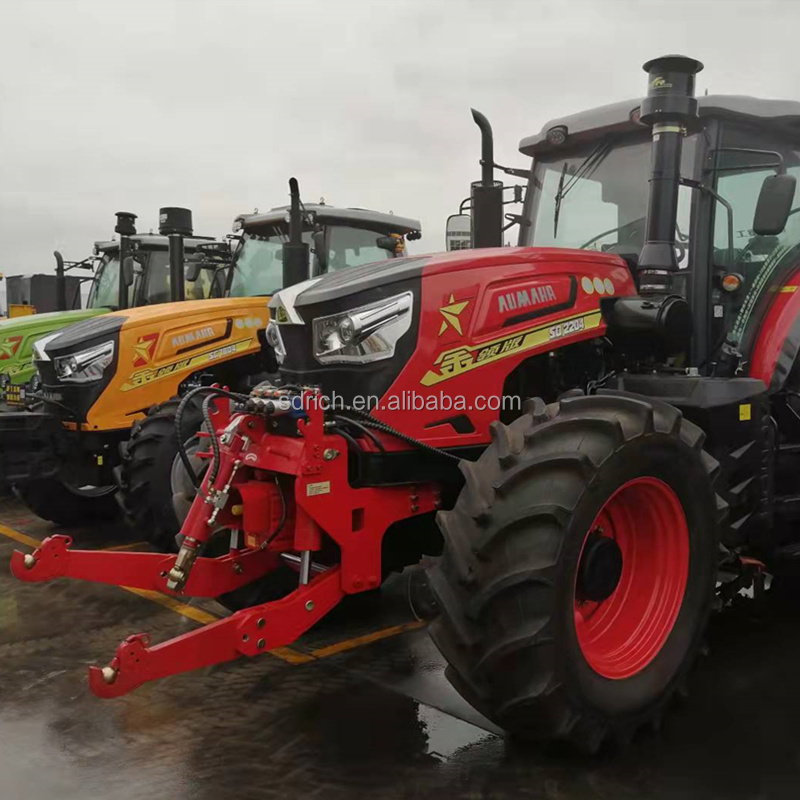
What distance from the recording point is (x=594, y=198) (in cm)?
416

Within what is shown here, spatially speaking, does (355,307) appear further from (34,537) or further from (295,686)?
(34,537)

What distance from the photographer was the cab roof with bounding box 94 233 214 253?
8.67 metres

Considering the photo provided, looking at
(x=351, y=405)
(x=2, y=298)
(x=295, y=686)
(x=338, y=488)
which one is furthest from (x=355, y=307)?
(x=2, y=298)

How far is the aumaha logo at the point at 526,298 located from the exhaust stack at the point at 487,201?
0.67 meters

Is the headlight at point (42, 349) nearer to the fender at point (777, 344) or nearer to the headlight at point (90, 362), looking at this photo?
the headlight at point (90, 362)

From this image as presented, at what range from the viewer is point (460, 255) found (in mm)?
3520

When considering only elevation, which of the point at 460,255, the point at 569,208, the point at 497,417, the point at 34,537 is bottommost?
the point at 34,537

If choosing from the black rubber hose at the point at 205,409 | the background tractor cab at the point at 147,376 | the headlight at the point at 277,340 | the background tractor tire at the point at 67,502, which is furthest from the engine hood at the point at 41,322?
the black rubber hose at the point at 205,409

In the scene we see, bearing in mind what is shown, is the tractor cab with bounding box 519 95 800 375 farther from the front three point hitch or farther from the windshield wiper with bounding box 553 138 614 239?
the front three point hitch

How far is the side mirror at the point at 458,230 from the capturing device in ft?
13.9

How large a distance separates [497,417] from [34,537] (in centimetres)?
447

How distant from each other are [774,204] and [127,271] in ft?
18.9

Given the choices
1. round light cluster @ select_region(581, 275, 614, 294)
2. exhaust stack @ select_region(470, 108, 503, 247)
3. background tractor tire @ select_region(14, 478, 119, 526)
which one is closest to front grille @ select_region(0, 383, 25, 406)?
background tractor tire @ select_region(14, 478, 119, 526)

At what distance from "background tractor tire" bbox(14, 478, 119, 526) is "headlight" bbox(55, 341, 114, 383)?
2.62 feet
